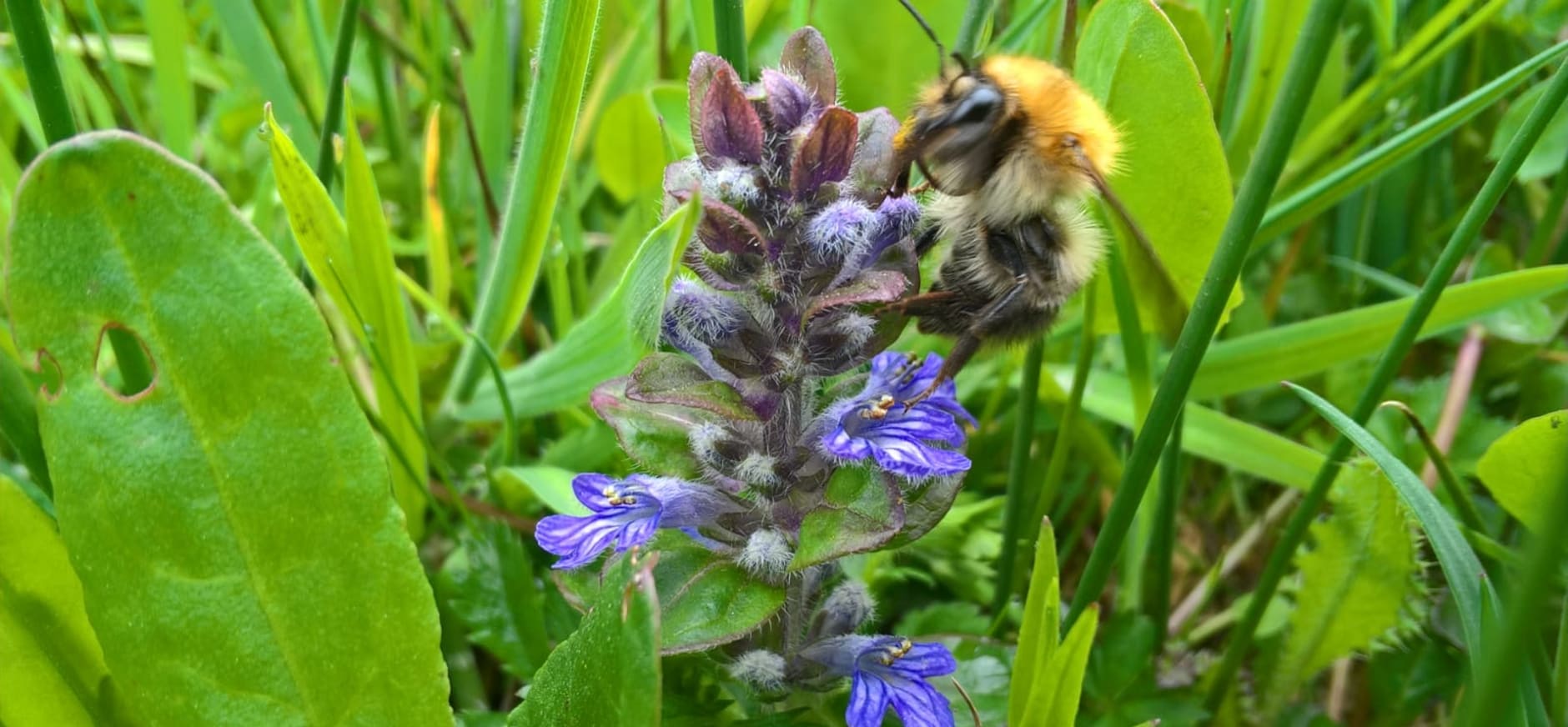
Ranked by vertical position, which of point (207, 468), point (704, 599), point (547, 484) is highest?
point (207, 468)

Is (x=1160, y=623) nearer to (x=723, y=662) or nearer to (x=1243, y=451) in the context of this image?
(x=1243, y=451)

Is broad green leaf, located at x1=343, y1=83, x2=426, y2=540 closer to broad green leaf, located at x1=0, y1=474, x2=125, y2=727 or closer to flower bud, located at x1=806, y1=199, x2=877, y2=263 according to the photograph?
broad green leaf, located at x1=0, y1=474, x2=125, y2=727

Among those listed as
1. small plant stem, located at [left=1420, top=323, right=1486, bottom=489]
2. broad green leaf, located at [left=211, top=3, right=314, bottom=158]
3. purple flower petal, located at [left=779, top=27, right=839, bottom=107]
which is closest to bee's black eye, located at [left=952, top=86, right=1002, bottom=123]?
purple flower petal, located at [left=779, top=27, right=839, bottom=107]

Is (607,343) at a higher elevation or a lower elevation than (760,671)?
higher

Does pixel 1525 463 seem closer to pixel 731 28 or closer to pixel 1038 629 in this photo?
pixel 1038 629

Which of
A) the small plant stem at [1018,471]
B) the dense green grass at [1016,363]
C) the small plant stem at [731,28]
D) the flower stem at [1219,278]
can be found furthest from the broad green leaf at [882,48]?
the flower stem at [1219,278]

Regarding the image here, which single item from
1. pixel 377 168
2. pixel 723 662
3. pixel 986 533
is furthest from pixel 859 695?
pixel 377 168

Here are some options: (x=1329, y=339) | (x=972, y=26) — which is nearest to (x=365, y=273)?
(x=972, y=26)

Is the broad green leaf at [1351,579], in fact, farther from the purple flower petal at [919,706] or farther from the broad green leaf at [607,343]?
the broad green leaf at [607,343]
